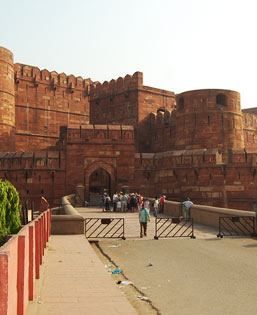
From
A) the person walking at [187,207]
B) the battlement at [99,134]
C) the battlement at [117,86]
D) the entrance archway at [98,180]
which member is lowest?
the person walking at [187,207]

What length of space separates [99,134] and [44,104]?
11.8m

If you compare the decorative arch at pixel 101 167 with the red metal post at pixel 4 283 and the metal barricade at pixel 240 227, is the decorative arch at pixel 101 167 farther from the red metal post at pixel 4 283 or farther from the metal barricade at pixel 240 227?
the red metal post at pixel 4 283

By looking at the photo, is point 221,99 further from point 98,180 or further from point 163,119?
point 98,180

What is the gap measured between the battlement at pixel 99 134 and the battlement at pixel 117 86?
28.0 ft

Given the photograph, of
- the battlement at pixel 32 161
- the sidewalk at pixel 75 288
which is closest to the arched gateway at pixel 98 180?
the battlement at pixel 32 161

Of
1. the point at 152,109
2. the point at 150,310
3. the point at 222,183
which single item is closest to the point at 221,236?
the point at 150,310

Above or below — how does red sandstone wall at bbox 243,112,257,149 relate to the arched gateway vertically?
above

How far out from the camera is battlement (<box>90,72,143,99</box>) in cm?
2938

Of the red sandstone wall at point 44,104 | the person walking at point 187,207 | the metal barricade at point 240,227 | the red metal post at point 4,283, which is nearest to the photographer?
the red metal post at point 4,283

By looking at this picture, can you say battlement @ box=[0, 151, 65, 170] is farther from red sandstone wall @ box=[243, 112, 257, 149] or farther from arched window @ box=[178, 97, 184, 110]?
red sandstone wall @ box=[243, 112, 257, 149]

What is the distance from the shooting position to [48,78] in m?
32.0

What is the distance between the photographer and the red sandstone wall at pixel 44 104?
30.3m

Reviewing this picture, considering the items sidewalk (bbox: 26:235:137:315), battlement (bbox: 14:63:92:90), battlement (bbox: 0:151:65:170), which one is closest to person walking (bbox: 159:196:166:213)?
battlement (bbox: 0:151:65:170)

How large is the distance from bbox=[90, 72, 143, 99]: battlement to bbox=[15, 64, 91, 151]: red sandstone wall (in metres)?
1.67
